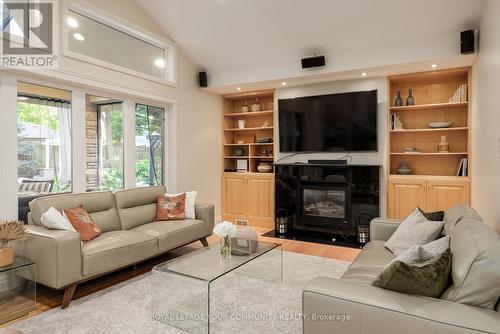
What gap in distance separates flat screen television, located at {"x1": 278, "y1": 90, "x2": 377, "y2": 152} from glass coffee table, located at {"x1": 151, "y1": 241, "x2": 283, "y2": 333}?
266 centimetres

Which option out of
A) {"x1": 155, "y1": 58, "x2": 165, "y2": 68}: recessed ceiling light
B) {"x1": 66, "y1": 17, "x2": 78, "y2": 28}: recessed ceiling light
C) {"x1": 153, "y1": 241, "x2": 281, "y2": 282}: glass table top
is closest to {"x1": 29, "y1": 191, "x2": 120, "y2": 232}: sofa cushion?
{"x1": 153, "y1": 241, "x2": 281, "y2": 282}: glass table top

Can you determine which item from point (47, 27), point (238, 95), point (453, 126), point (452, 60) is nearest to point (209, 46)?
point (238, 95)

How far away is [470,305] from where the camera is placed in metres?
1.49

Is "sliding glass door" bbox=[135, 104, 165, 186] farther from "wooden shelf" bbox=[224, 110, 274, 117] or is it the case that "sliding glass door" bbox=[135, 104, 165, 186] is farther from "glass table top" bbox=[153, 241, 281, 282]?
"glass table top" bbox=[153, 241, 281, 282]

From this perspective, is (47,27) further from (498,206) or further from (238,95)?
(498,206)

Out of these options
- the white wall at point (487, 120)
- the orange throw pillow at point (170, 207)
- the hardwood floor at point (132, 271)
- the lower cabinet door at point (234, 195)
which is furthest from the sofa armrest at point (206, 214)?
the white wall at point (487, 120)

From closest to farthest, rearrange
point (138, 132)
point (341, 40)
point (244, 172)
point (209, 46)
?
point (341, 40) < point (138, 132) < point (209, 46) < point (244, 172)

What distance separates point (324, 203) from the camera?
206 inches

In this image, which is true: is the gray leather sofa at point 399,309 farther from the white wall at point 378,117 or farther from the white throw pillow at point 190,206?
the white wall at point 378,117

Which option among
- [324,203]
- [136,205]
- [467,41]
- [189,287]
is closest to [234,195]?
[324,203]

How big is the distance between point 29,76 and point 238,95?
138 inches

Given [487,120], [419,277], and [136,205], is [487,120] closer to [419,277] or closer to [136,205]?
[419,277]

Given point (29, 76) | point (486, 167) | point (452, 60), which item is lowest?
point (486, 167)

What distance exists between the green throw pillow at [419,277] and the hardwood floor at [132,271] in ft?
8.33
